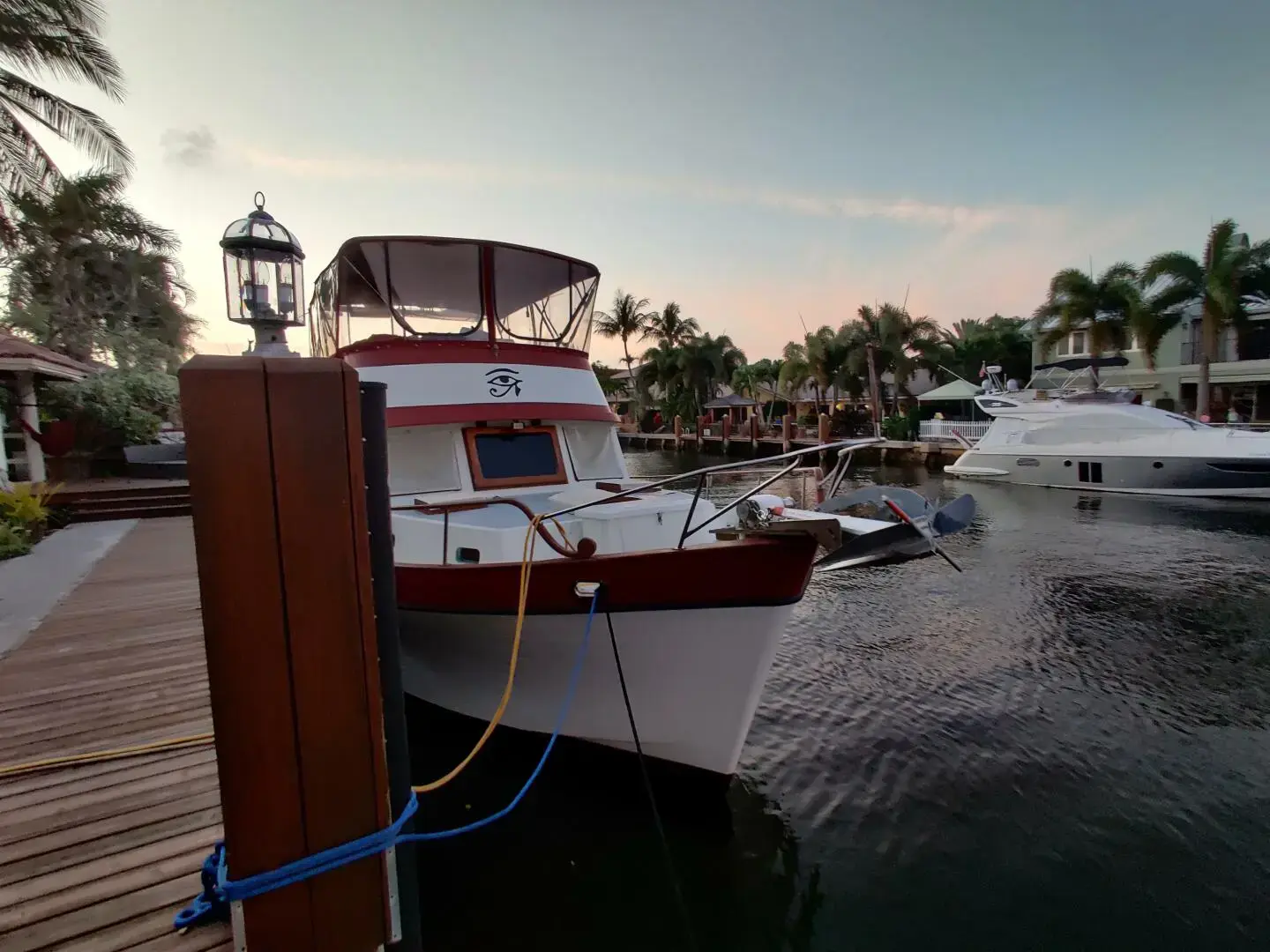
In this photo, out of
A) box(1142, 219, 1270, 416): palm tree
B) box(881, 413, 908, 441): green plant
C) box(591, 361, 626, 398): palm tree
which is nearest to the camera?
box(1142, 219, 1270, 416): palm tree

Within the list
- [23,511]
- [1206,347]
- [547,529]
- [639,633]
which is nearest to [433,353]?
[547,529]

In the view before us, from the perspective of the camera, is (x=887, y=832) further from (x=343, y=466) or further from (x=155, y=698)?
(x=155, y=698)

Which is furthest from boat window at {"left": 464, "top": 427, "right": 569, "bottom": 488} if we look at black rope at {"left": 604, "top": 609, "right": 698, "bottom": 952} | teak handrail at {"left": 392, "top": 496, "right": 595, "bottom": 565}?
black rope at {"left": 604, "top": 609, "right": 698, "bottom": 952}

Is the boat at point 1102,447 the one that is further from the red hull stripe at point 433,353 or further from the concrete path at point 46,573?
the concrete path at point 46,573

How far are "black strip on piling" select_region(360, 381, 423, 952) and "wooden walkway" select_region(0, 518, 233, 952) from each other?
0.85 meters

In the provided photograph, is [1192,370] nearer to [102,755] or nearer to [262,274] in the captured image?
[262,274]

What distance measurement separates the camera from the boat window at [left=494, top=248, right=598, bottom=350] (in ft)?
22.3

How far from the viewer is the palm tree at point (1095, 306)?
28.1 m

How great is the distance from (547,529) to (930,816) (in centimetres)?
356

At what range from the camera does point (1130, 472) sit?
20.0 meters

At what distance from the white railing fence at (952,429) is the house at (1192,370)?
441 cm

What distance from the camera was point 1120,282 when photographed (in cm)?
2809

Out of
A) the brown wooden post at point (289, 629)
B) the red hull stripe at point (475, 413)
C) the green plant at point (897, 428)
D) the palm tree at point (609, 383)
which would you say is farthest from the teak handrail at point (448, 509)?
the palm tree at point (609, 383)

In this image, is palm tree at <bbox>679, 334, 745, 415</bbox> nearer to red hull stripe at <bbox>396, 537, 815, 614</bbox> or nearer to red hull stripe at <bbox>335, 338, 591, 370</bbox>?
red hull stripe at <bbox>335, 338, 591, 370</bbox>
